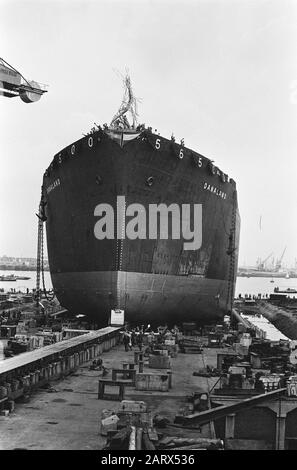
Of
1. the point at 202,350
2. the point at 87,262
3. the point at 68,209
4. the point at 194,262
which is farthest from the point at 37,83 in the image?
the point at 202,350

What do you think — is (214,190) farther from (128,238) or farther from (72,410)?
(72,410)

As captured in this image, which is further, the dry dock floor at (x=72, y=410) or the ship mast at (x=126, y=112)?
the ship mast at (x=126, y=112)

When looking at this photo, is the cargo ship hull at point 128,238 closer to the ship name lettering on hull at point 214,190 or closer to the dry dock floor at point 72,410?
the ship name lettering on hull at point 214,190

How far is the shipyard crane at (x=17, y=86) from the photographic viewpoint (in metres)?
21.5

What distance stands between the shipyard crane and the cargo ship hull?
280 cm

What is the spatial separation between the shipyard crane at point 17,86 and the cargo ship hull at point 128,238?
280 cm

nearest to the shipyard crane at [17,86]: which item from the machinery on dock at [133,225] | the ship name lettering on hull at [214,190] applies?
the machinery on dock at [133,225]

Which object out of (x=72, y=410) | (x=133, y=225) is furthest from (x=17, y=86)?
(x=72, y=410)

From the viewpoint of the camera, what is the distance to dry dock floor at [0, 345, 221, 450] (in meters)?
8.10

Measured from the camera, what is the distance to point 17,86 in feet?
72.0

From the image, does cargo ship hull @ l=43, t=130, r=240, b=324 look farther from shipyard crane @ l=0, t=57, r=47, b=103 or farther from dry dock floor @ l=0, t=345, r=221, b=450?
dry dock floor @ l=0, t=345, r=221, b=450

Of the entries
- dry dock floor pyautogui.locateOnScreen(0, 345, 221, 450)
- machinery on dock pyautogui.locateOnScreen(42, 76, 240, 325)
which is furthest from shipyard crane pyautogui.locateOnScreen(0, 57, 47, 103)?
dry dock floor pyautogui.locateOnScreen(0, 345, 221, 450)

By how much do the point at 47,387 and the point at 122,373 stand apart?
2.01 metres
